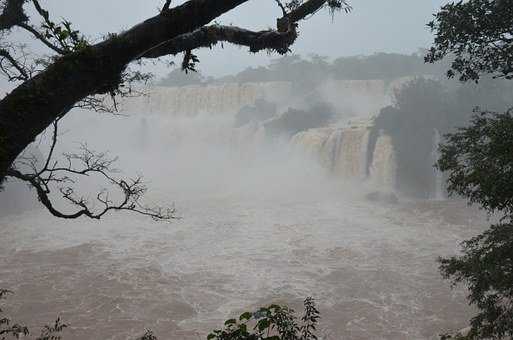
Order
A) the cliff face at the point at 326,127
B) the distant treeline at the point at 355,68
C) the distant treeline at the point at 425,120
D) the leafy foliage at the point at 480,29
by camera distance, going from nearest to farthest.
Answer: the leafy foliage at the point at 480,29, the distant treeline at the point at 425,120, the cliff face at the point at 326,127, the distant treeline at the point at 355,68

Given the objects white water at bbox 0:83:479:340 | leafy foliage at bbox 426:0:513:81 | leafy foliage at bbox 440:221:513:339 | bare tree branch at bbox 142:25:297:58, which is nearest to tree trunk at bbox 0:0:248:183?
bare tree branch at bbox 142:25:297:58

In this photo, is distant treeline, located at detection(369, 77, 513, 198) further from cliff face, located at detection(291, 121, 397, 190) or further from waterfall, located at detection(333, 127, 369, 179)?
waterfall, located at detection(333, 127, 369, 179)

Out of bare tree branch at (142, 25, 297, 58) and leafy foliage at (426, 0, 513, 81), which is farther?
leafy foliage at (426, 0, 513, 81)

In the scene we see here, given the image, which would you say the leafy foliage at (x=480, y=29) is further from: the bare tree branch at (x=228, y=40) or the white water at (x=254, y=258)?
the white water at (x=254, y=258)

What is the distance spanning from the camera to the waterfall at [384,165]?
2953cm

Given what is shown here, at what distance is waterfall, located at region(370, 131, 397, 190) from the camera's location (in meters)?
29.5

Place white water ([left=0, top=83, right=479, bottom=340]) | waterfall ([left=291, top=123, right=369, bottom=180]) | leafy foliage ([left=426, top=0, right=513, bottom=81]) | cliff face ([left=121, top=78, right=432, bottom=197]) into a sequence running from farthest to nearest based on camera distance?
waterfall ([left=291, top=123, right=369, bottom=180])
cliff face ([left=121, top=78, right=432, bottom=197])
white water ([left=0, top=83, right=479, bottom=340])
leafy foliage ([left=426, top=0, right=513, bottom=81])

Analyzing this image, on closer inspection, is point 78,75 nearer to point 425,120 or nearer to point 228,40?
point 228,40

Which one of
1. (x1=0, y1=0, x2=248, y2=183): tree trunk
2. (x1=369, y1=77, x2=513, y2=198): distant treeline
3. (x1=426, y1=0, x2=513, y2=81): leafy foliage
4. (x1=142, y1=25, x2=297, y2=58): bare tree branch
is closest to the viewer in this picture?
(x1=0, y1=0, x2=248, y2=183): tree trunk

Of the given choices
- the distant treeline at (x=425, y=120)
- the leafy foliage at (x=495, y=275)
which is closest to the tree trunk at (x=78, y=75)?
the leafy foliage at (x=495, y=275)

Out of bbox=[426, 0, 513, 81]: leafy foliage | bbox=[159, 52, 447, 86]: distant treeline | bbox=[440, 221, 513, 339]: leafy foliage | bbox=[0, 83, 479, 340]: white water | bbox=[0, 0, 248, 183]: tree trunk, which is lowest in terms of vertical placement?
bbox=[0, 83, 479, 340]: white water

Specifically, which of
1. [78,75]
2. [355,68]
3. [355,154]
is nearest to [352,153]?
[355,154]

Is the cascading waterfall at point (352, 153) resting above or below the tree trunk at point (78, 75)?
below

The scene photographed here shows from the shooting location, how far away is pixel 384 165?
29.6 meters
